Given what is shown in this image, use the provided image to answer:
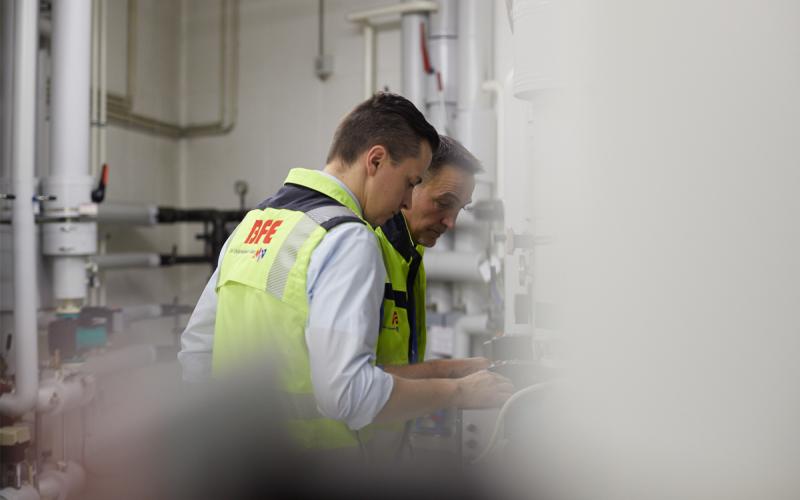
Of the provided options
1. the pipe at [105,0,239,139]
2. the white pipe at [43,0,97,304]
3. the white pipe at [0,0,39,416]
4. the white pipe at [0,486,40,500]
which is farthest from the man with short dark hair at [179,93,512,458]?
the pipe at [105,0,239,139]

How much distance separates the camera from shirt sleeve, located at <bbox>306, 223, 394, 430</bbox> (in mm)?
619

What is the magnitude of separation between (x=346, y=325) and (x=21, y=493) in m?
1.23

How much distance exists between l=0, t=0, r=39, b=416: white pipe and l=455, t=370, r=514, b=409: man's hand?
1.02m

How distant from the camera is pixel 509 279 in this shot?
1189 millimetres

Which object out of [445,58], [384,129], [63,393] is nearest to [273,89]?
[445,58]

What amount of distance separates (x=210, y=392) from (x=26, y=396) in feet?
2.84

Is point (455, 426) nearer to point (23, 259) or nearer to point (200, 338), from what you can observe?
point (200, 338)

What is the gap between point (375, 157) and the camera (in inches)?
29.1

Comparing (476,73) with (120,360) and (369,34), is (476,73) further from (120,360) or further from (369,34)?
(120,360)

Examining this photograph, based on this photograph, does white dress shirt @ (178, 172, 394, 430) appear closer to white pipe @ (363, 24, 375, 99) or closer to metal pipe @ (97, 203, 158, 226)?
metal pipe @ (97, 203, 158, 226)

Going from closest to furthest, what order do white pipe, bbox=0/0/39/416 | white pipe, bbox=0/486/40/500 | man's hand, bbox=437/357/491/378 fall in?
man's hand, bbox=437/357/491/378 → white pipe, bbox=0/0/39/416 → white pipe, bbox=0/486/40/500

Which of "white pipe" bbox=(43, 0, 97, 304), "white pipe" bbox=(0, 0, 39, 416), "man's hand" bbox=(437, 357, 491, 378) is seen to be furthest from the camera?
"white pipe" bbox=(43, 0, 97, 304)

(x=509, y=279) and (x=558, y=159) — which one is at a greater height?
(x=558, y=159)

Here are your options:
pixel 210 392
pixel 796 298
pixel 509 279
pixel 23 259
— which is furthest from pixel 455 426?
pixel 23 259
